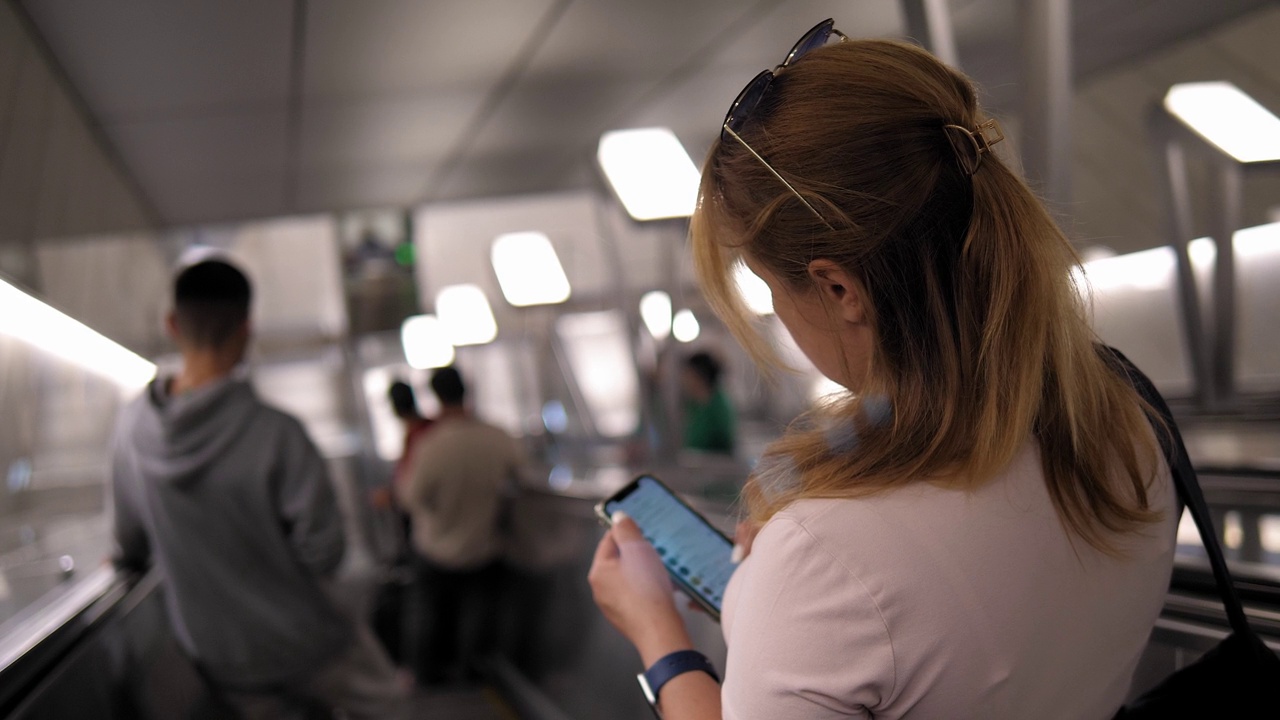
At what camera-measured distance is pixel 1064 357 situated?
40.2 inches

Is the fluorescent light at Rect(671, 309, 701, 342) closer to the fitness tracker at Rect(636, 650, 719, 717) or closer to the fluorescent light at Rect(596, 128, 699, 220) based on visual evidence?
the fluorescent light at Rect(596, 128, 699, 220)

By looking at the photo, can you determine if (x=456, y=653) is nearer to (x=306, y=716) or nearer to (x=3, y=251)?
(x=306, y=716)

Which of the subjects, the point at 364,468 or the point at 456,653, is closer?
the point at 456,653

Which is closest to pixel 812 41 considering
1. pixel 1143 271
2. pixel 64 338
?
pixel 64 338

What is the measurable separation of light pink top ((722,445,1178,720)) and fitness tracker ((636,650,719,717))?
0.70 ft

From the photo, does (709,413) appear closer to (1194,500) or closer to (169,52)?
(169,52)

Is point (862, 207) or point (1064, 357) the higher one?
point (862, 207)

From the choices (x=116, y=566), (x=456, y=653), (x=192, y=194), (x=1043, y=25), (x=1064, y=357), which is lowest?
(x=456, y=653)

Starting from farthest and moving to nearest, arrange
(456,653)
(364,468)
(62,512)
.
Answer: (364,468) → (456,653) → (62,512)

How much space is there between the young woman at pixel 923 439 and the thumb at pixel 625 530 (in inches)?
13.0

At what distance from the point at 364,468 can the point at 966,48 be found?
1041 cm

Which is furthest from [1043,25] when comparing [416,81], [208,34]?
[416,81]

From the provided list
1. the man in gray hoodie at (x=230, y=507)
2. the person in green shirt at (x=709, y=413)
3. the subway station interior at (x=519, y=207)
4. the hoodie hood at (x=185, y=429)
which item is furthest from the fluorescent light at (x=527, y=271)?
the hoodie hood at (x=185, y=429)

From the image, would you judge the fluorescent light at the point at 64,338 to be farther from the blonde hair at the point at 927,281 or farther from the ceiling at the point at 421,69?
the blonde hair at the point at 927,281
